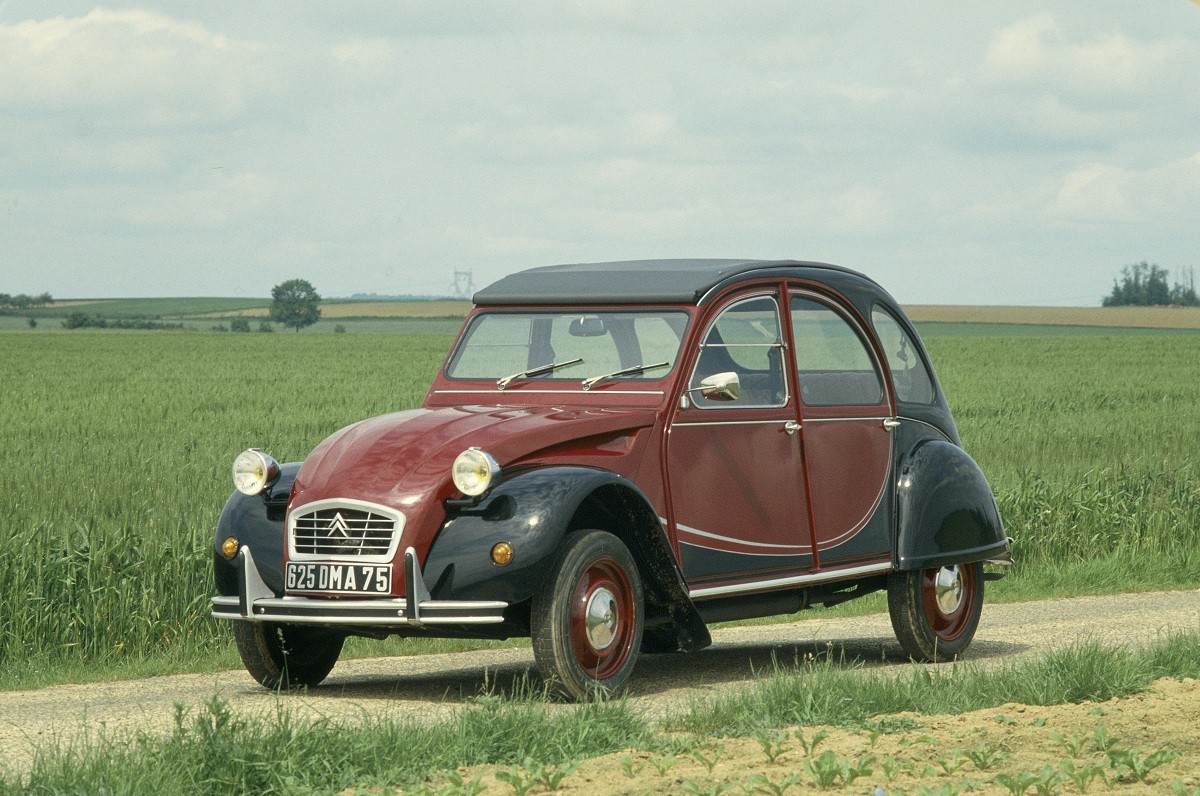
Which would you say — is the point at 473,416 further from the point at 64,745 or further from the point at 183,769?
the point at 183,769

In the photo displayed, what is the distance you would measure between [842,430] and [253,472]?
343 centimetres

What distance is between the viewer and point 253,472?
26.5ft

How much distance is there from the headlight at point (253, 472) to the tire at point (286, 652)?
2.36 ft

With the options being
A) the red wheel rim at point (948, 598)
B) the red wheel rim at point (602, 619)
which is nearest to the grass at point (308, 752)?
the red wheel rim at point (602, 619)

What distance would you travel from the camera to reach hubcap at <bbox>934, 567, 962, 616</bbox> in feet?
32.7

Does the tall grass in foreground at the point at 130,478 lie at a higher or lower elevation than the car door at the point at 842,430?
lower

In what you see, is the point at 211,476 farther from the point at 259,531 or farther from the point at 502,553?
the point at 502,553

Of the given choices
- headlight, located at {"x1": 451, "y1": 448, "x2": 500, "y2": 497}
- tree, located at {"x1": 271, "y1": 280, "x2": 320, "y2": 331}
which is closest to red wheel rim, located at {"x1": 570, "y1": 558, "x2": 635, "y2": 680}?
headlight, located at {"x1": 451, "y1": 448, "x2": 500, "y2": 497}

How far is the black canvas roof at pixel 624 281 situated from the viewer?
29.1ft

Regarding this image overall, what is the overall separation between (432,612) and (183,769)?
6.93 ft

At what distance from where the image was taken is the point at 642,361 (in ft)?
29.0

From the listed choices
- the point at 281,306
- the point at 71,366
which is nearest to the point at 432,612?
the point at 71,366

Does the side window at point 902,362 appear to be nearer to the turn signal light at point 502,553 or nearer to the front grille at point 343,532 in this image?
the turn signal light at point 502,553

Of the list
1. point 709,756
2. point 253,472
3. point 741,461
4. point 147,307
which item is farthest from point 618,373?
point 147,307
